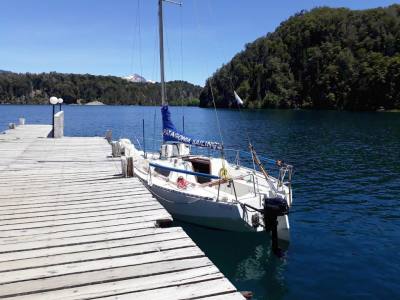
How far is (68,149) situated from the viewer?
72.2 ft

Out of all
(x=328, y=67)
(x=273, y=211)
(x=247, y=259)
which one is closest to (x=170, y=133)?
(x=247, y=259)

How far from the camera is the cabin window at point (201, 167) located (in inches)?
637

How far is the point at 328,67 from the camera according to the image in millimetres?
161125

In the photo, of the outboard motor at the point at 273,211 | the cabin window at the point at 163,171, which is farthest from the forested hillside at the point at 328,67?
the outboard motor at the point at 273,211

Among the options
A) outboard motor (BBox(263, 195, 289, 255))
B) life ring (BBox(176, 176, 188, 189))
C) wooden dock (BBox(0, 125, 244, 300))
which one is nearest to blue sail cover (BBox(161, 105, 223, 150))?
life ring (BBox(176, 176, 188, 189))

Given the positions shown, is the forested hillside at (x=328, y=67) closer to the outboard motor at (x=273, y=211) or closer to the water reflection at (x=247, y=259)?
the water reflection at (x=247, y=259)

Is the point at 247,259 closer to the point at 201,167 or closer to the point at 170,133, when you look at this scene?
the point at 201,167

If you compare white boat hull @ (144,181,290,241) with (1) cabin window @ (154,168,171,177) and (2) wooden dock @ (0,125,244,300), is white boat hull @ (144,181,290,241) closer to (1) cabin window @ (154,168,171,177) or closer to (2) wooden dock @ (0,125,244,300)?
(2) wooden dock @ (0,125,244,300)

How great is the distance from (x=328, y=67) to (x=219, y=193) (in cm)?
16072

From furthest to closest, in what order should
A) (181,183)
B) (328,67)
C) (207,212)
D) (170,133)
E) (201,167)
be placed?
1. (328,67)
2. (170,133)
3. (201,167)
4. (181,183)
5. (207,212)

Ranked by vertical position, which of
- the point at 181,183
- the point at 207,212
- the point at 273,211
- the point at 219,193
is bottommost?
the point at 207,212

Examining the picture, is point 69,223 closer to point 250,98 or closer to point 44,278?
point 44,278

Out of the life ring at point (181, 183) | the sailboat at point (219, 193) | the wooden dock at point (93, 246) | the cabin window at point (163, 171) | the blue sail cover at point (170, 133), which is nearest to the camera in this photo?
the wooden dock at point (93, 246)

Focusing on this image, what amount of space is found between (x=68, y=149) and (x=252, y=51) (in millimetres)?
187161
